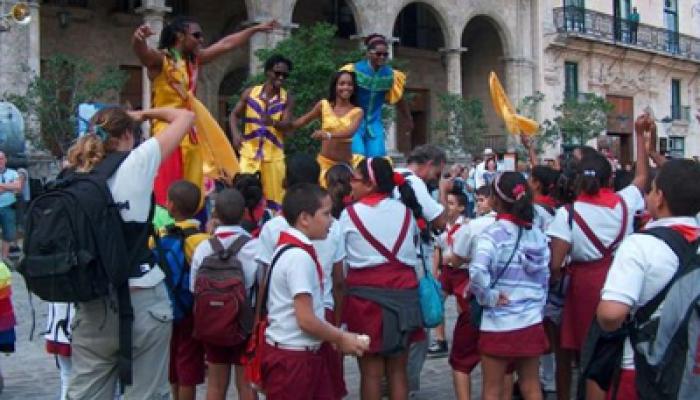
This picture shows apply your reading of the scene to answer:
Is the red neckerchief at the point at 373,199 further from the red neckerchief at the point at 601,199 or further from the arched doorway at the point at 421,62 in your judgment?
the arched doorway at the point at 421,62

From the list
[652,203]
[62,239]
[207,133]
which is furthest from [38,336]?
[652,203]

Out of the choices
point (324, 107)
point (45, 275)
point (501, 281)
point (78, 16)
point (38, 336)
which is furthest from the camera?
point (78, 16)

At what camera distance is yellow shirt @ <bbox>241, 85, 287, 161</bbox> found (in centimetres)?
826

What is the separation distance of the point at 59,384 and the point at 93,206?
3.67 metres

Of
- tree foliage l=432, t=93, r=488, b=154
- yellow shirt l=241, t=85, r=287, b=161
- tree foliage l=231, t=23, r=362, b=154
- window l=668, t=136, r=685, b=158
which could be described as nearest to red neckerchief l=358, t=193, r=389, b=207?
yellow shirt l=241, t=85, r=287, b=161

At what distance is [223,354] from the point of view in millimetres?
5254

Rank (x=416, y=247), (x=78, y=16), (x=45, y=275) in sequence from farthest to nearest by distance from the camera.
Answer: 1. (x=78, y=16)
2. (x=416, y=247)
3. (x=45, y=275)

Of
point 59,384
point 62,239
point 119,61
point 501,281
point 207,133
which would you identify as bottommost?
point 59,384

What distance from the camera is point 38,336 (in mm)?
8859

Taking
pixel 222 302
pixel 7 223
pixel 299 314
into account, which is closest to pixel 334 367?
pixel 299 314

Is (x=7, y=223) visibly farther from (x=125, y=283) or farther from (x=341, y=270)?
(x=125, y=283)

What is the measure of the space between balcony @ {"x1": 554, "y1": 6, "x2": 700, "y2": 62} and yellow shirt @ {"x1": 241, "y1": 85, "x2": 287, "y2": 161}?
25179 mm

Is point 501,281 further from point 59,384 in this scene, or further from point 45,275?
point 59,384

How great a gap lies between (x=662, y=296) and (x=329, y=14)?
26.2 m
